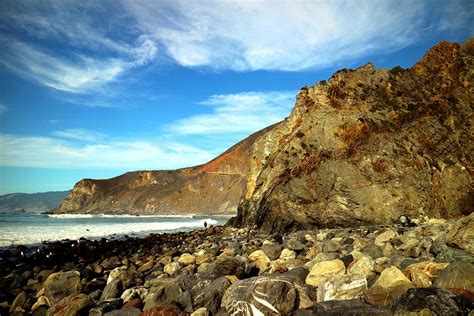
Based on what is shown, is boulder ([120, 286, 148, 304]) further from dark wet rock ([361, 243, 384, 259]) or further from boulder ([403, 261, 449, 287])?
boulder ([403, 261, 449, 287])

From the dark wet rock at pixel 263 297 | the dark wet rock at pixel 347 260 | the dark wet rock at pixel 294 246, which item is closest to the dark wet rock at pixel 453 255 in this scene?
the dark wet rock at pixel 347 260

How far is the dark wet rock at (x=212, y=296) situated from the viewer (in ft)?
21.2

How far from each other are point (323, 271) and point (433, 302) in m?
2.80

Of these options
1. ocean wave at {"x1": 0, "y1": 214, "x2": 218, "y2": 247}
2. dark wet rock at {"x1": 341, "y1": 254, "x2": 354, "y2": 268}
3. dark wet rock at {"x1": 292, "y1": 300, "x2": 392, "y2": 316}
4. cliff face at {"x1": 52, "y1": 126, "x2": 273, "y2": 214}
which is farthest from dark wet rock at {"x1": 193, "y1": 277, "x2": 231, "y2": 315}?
cliff face at {"x1": 52, "y1": 126, "x2": 273, "y2": 214}

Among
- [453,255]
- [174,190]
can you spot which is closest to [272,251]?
[453,255]

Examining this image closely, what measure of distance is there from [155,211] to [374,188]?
102 metres

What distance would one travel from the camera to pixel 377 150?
2047 centimetres

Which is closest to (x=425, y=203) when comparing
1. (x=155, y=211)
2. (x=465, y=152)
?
(x=465, y=152)

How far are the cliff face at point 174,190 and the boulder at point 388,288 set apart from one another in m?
91.2

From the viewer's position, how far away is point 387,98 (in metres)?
23.0

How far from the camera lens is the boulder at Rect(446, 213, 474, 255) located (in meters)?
6.72

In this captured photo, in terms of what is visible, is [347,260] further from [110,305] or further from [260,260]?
[110,305]

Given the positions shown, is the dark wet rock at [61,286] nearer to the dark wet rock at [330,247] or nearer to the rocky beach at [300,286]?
the rocky beach at [300,286]

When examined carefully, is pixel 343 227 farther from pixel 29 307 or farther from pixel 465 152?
pixel 29 307
